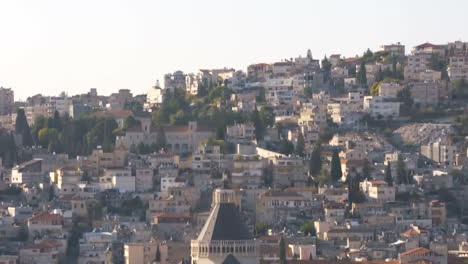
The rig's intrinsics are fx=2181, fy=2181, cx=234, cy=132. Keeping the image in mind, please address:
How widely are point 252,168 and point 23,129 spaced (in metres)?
16.1

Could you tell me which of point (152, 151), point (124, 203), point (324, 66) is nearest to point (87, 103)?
point (324, 66)

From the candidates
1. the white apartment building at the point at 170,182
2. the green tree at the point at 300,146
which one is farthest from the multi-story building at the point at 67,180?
the green tree at the point at 300,146

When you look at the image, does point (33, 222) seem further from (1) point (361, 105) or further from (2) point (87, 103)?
(2) point (87, 103)

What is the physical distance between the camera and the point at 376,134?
10881cm

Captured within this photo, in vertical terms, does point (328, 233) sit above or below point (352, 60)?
below

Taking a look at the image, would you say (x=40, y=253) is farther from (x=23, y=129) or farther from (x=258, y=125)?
(x=23, y=129)

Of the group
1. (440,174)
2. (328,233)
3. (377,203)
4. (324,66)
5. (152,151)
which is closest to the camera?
(328,233)

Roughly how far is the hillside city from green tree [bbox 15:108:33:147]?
11cm

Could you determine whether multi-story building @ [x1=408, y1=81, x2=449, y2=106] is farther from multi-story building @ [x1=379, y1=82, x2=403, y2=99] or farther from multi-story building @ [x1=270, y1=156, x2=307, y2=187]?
multi-story building @ [x1=270, y1=156, x2=307, y2=187]

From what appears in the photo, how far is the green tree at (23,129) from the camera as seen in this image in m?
109

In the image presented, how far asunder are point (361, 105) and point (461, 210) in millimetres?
21162

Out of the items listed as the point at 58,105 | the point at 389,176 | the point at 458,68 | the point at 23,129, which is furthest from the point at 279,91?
the point at 389,176

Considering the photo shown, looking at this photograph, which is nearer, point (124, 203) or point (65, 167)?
point (124, 203)

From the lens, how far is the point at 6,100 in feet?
424
